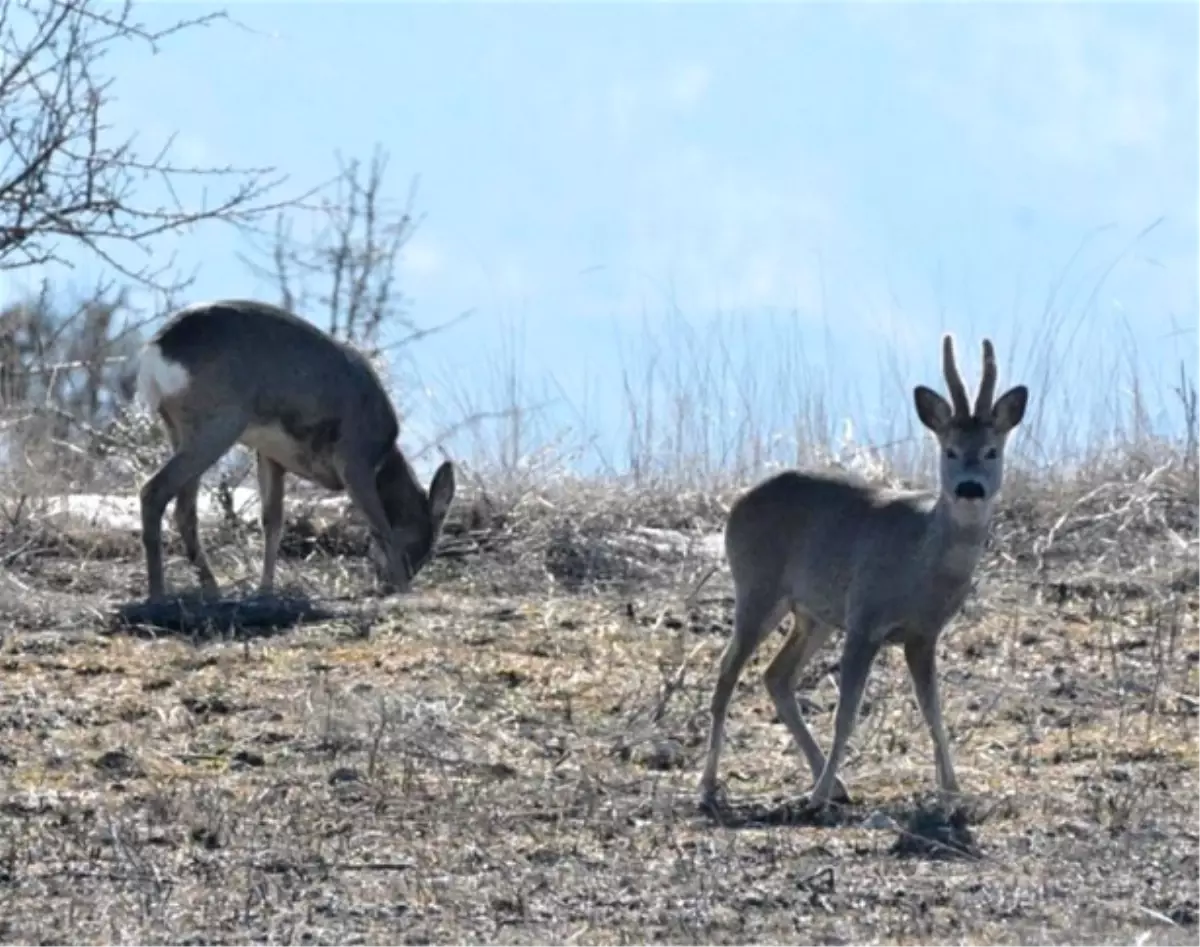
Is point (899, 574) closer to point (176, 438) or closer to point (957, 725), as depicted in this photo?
point (957, 725)

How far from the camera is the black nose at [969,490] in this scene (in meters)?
9.04

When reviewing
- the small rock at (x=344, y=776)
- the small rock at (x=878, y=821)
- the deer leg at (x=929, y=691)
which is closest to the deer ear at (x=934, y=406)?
the deer leg at (x=929, y=691)

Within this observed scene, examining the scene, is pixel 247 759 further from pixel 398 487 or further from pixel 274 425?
pixel 398 487

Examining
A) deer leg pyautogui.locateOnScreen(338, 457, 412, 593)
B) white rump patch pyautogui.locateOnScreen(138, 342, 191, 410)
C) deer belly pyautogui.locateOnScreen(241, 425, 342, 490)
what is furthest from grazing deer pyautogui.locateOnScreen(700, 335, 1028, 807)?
deer belly pyautogui.locateOnScreen(241, 425, 342, 490)

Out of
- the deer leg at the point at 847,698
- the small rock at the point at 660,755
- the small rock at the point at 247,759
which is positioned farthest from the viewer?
the small rock at the point at 660,755

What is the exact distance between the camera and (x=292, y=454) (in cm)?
1417

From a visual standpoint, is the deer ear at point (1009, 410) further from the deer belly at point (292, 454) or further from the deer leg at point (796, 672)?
the deer belly at point (292, 454)

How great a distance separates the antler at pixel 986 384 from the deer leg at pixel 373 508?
5047 mm

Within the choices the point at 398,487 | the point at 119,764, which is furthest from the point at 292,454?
the point at 119,764

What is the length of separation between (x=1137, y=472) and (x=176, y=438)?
17.2ft

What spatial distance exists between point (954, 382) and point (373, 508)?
545 cm

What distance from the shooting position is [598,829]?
26.5ft

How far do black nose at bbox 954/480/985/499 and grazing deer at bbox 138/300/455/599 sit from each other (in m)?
5.02

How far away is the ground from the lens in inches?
279
